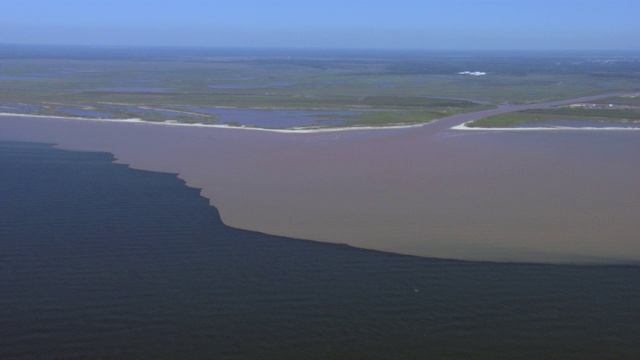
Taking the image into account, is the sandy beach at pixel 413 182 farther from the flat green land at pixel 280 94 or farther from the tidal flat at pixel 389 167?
the flat green land at pixel 280 94

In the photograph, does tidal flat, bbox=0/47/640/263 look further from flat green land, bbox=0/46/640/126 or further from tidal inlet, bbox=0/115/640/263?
flat green land, bbox=0/46/640/126

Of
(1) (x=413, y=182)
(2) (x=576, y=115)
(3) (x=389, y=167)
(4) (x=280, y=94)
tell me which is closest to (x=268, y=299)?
(1) (x=413, y=182)

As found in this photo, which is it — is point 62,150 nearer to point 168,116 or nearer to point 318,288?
point 168,116

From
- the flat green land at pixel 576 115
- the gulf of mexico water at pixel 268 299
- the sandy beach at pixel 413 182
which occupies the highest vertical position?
the flat green land at pixel 576 115

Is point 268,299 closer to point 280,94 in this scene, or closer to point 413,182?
point 413,182

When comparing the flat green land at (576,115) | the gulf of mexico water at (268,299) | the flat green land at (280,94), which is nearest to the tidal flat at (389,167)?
the flat green land at (280,94)
